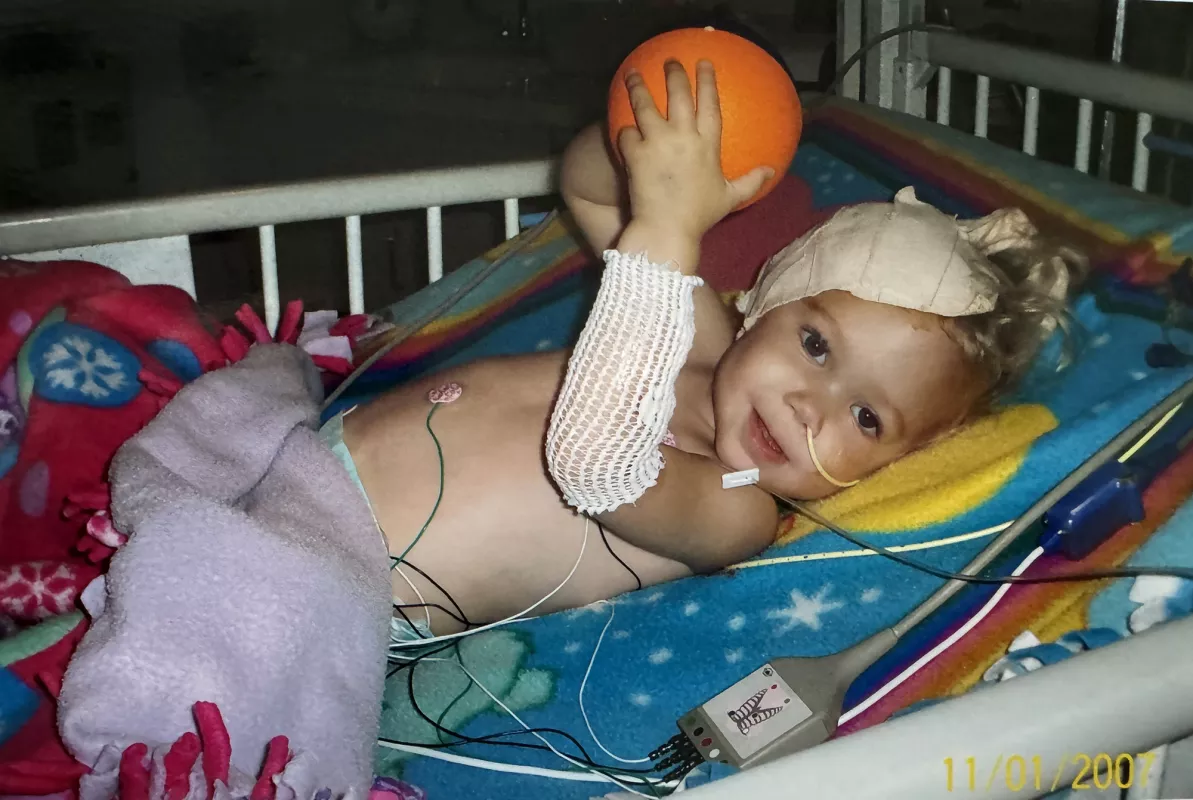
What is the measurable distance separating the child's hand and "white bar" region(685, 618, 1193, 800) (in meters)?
0.36

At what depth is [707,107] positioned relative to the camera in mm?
705

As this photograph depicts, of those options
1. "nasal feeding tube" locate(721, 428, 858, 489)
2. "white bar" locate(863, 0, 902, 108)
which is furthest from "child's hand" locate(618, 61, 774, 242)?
"white bar" locate(863, 0, 902, 108)

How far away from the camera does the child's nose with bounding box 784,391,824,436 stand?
3.06 ft

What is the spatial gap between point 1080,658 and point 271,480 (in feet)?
2.16

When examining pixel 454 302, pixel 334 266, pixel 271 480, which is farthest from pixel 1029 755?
pixel 334 266

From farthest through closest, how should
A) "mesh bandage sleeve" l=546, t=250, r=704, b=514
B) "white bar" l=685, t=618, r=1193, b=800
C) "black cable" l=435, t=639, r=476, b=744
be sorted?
1. "black cable" l=435, t=639, r=476, b=744
2. "mesh bandage sleeve" l=546, t=250, r=704, b=514
3. "white bar" l=685, t=618, r=1193, b=800

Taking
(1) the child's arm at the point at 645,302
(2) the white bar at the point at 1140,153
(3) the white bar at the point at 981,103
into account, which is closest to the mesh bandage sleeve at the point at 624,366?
(1) the child's arm at the point at 645,302

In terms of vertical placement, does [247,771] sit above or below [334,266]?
above

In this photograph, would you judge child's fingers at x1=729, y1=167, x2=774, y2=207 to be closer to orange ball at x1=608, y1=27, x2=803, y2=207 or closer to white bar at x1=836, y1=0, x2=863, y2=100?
orange ball at x1=608, y1=27, x2=803, y2=207

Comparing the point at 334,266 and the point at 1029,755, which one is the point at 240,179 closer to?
the point at 334,266

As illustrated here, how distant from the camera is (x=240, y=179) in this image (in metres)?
2.83

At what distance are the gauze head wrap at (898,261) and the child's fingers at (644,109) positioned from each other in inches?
12.8

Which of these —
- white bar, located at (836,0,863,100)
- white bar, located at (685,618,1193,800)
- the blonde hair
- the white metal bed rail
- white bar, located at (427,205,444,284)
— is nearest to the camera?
white bar, located at (685,618,1193,800)

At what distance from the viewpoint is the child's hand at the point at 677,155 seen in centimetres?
70
